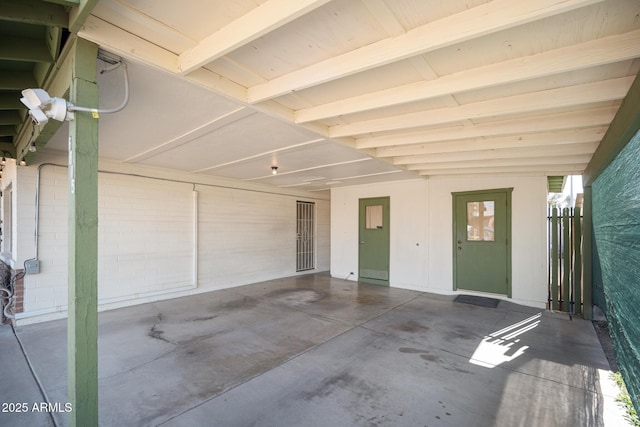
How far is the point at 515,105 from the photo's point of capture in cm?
279

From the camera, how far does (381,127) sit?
11.4ft

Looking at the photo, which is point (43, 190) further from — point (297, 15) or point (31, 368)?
point (297, 15)

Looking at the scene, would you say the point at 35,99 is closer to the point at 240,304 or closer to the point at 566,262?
the point at 240,304

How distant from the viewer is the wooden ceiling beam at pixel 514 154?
4.05m

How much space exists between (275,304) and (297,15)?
5.02m

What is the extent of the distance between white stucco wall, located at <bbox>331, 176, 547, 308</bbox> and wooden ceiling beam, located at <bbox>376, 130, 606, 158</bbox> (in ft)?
7.86

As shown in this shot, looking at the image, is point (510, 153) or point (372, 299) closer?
point (510, 153)

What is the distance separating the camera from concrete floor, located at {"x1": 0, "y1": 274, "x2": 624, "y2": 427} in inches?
93.6

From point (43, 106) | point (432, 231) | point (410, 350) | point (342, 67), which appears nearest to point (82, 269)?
point (43, 106)

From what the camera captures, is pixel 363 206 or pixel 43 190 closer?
pixel 43 190

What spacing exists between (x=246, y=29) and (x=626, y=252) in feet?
10.7

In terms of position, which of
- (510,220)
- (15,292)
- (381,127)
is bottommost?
(15,292)

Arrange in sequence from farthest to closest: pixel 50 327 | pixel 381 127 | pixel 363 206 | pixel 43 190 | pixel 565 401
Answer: pixel 363 206, pixel 43 190, pixel 50 327, pixel 381 127, pixel 565 401


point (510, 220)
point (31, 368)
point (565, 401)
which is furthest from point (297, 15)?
point (510, 220)
